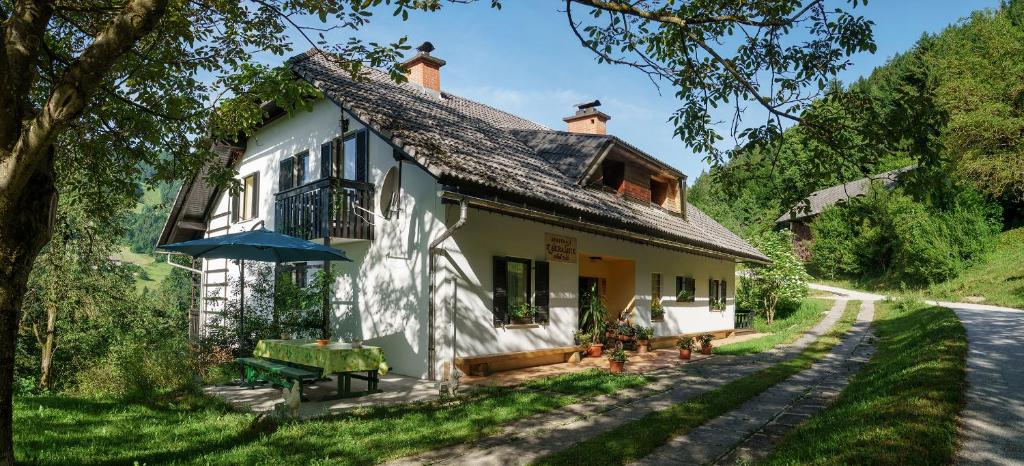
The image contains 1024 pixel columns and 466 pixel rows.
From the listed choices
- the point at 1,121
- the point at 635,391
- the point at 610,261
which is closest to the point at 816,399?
the point at 635,391

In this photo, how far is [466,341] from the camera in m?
10.4

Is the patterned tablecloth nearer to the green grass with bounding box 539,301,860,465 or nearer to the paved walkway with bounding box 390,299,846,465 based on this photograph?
the paved walkway with bounding box 390,299,846,465

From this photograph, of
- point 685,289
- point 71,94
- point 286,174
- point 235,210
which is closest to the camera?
point 71,94

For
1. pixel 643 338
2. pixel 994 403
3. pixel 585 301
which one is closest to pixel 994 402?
pixel 994 403

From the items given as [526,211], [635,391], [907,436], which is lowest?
[635,391]

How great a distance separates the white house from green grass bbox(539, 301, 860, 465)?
405 centimetres

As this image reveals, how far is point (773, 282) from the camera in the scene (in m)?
24.6

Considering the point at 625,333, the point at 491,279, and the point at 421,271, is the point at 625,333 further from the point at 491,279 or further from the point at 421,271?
the point at 421,271

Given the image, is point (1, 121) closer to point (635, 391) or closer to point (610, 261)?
point (635, 391)

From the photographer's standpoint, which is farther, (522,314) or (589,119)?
(589,119)

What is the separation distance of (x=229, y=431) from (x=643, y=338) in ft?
35.2

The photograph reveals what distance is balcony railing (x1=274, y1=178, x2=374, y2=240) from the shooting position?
11164mm

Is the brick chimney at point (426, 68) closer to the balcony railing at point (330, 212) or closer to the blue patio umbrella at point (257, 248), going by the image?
the balcony railing at point (330, 212)

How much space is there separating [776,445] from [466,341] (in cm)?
580
